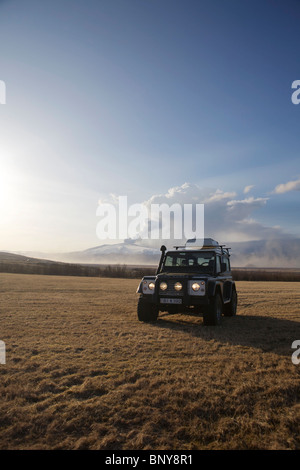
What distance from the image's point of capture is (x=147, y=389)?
5.07 meters

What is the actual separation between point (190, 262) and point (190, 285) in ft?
5.98

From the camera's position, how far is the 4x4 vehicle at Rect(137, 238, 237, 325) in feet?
32.9

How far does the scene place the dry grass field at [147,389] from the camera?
372 centimetres

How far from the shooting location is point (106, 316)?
12297 millimetres

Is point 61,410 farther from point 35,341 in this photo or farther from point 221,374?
point 35,341

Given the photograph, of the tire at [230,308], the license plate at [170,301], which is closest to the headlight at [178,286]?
Answer: the license plate at [170,301]

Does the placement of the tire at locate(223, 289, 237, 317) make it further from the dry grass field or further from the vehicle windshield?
the dry grass field

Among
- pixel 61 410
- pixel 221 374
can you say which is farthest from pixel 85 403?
pixel 221 374

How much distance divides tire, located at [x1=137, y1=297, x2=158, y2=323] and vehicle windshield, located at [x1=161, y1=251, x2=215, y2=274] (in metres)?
1.54

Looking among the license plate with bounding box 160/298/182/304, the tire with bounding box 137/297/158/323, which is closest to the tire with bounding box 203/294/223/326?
the license plate with bounding box 160/298/182/304

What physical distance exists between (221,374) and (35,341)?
4.88 meters

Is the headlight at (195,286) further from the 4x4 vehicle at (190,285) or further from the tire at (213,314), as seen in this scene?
the tire at (213,314)

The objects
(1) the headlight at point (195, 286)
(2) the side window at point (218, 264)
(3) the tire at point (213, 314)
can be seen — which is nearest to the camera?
(1) the headlight at point (195, 286)

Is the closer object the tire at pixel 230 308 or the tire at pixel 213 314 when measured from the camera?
the tire at pixel 213 314
